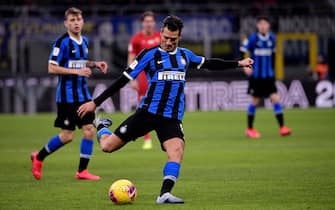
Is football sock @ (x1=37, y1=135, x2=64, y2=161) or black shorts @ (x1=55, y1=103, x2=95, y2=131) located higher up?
black shorts @ (x1=55, y1=103, x2=95, y2=131)

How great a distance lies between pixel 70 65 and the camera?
12195 millimetres

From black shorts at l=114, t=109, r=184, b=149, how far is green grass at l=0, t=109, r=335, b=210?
0.77 metres

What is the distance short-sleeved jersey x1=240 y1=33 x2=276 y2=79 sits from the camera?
1858cm

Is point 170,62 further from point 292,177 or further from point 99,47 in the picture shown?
point 99,47

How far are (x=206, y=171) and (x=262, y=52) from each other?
631cm

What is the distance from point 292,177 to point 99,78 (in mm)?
15690

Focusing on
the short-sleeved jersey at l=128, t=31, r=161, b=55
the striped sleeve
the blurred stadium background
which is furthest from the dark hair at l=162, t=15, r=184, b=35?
the blurred stadium background

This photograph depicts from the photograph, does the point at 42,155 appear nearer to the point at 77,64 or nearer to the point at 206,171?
the point at 77,64

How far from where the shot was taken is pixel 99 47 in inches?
1247

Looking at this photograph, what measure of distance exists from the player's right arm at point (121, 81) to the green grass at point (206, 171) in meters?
1.11

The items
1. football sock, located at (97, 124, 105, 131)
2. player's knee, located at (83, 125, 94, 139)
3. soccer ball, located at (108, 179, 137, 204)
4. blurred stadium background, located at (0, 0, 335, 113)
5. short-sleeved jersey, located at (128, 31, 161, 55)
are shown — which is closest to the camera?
soccer ball, located at (108, 179, 137, 204)

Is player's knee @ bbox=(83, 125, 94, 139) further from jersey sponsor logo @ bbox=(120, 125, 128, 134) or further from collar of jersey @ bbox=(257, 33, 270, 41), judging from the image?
collar of jersey @ bbox=(257, 33, 270, 41)

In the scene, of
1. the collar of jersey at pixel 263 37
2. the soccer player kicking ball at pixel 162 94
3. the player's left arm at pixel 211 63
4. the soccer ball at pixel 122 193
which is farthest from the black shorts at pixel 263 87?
the soccer ball at pixel 122 193

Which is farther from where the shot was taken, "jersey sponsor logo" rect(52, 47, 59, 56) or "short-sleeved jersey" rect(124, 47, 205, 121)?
"jersey sponsor logo" rect(52, 47, 59, 56)
